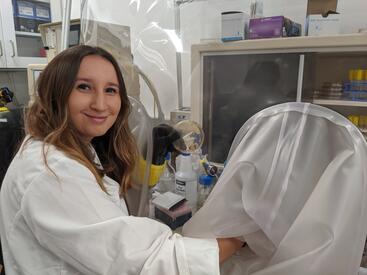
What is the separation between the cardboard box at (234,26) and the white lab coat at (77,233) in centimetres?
92

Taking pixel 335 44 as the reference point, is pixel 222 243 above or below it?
below

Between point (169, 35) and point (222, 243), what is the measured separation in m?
1.29

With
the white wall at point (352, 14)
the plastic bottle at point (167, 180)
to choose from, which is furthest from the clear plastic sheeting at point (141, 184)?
the white wall at point (352, 14)

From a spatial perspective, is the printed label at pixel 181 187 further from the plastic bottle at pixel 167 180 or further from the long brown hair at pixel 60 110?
the long brown hair at pixel 60 110

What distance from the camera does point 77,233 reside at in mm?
637

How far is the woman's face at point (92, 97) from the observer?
34.7 inches

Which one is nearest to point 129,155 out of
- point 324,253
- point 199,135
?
point 199,135

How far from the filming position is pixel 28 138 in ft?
2.76

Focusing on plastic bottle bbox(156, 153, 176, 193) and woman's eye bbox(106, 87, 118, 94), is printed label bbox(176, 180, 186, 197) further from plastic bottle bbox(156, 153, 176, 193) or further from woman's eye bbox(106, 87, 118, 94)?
woman's eye bbox(106, 87, 118, 94)

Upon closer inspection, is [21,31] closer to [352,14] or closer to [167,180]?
[167,180]

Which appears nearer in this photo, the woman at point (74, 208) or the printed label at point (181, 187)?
the woman at point (74, 208)

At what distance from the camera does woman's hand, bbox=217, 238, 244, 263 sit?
2.55 feet

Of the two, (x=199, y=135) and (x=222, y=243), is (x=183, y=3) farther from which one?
(x=222, y=243)

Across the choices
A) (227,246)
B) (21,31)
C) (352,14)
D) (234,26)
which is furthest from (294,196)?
(21,31)
